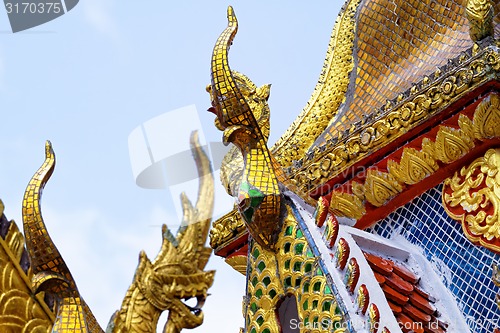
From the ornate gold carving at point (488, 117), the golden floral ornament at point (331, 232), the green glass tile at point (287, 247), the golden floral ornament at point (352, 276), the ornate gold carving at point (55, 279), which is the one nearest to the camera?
the golden floral ornament at point (352, 276)

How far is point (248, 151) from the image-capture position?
22.3 ft

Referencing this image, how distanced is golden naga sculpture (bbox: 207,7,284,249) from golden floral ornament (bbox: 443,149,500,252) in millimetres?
1073

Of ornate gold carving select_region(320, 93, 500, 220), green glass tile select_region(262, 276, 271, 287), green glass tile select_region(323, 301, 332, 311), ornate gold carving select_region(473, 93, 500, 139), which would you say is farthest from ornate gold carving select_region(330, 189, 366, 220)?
green glass tile select_region(323, 301, 332, 311)

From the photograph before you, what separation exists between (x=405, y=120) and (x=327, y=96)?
1440 mm

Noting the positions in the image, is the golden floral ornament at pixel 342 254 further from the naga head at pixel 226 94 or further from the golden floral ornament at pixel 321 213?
the naga head at pixel 226 94

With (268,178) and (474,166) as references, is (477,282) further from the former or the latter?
(268,178)

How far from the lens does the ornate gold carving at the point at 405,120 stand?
7.09 meters

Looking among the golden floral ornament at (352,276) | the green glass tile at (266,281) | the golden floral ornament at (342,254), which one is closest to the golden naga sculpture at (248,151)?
the green glass tile at (266,281)

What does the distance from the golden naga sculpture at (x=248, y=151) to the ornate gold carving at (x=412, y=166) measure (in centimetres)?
94

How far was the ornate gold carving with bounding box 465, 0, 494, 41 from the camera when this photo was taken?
7246 mm

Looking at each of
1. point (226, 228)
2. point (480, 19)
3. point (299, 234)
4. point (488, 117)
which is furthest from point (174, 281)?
point (480, 19)

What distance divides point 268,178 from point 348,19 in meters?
2.68

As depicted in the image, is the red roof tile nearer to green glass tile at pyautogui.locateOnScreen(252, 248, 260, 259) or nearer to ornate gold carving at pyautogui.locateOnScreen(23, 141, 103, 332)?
green glass tile at pyautogui.locateOnScreen(252, 248, 260, 259)

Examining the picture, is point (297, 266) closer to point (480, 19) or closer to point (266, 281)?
point (266, 281)
